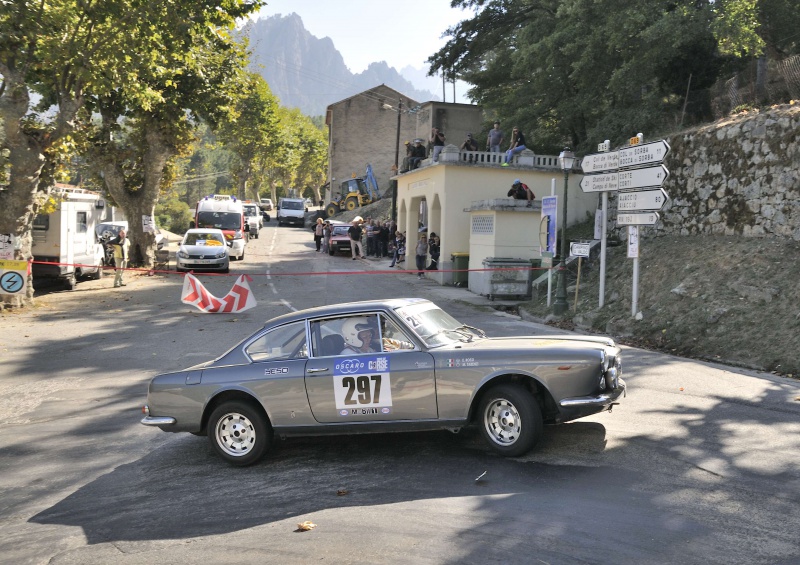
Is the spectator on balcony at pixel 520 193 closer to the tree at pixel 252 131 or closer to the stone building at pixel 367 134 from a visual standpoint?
the tree at pixel 252 131

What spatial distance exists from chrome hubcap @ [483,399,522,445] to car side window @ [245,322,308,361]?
1.89 metres

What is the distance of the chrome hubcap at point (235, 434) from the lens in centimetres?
708

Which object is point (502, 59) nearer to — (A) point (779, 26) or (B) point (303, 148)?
(A) point (779, 26)

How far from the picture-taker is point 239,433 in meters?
7.11

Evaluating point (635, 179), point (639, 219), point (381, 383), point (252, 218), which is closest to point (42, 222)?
point (635, 179)

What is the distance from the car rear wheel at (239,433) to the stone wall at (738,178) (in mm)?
12211

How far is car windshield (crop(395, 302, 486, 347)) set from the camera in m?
6.93

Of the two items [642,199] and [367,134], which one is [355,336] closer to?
[642,199]

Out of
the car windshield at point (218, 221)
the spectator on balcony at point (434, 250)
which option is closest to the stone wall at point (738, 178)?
the spectator on balcony at point (434, 250)

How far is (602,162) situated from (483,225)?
7.48 m

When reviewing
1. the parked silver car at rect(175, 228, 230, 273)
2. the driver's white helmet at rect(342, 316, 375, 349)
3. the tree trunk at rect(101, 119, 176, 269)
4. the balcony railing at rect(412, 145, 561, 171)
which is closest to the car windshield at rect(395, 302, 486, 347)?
the driver's white helmet at rect(342, 316, 375, 349)

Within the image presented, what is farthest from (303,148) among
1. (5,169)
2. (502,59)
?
(5,169)

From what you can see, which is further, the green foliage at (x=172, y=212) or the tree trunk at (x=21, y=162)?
the green foliage at (x=172, y=212)

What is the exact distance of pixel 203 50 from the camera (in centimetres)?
2609
